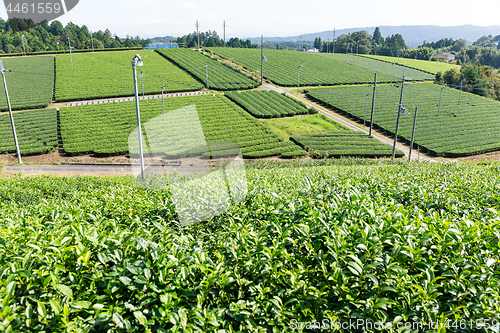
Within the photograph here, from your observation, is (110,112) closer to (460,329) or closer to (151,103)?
(151,103)

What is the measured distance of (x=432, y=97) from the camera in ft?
200

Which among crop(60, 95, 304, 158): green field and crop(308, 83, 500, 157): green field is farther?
crop(308, 83, 500, 157): green field

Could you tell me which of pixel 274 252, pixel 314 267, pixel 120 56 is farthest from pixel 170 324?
pixel 120 56

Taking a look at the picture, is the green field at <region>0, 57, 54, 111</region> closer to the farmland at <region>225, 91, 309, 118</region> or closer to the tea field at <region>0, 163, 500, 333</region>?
the farmland at <region>225, 91, 309, 118</region>

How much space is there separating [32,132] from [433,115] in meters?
56.9

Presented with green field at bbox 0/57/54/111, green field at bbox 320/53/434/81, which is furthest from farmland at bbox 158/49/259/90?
green field at bbox 320/53/434/81

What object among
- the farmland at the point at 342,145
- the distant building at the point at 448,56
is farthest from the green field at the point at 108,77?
the distant building at the point at 448,56

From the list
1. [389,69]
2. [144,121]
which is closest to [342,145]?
[144,121]

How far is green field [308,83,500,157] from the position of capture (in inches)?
1599

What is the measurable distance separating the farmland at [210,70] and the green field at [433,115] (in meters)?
14.4

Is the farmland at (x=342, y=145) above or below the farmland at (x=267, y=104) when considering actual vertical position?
below

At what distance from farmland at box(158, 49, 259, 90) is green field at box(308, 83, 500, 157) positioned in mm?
14421

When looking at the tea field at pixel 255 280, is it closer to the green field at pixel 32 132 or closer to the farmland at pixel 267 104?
the green field at pixel 32 132

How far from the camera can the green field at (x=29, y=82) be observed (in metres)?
46.5
